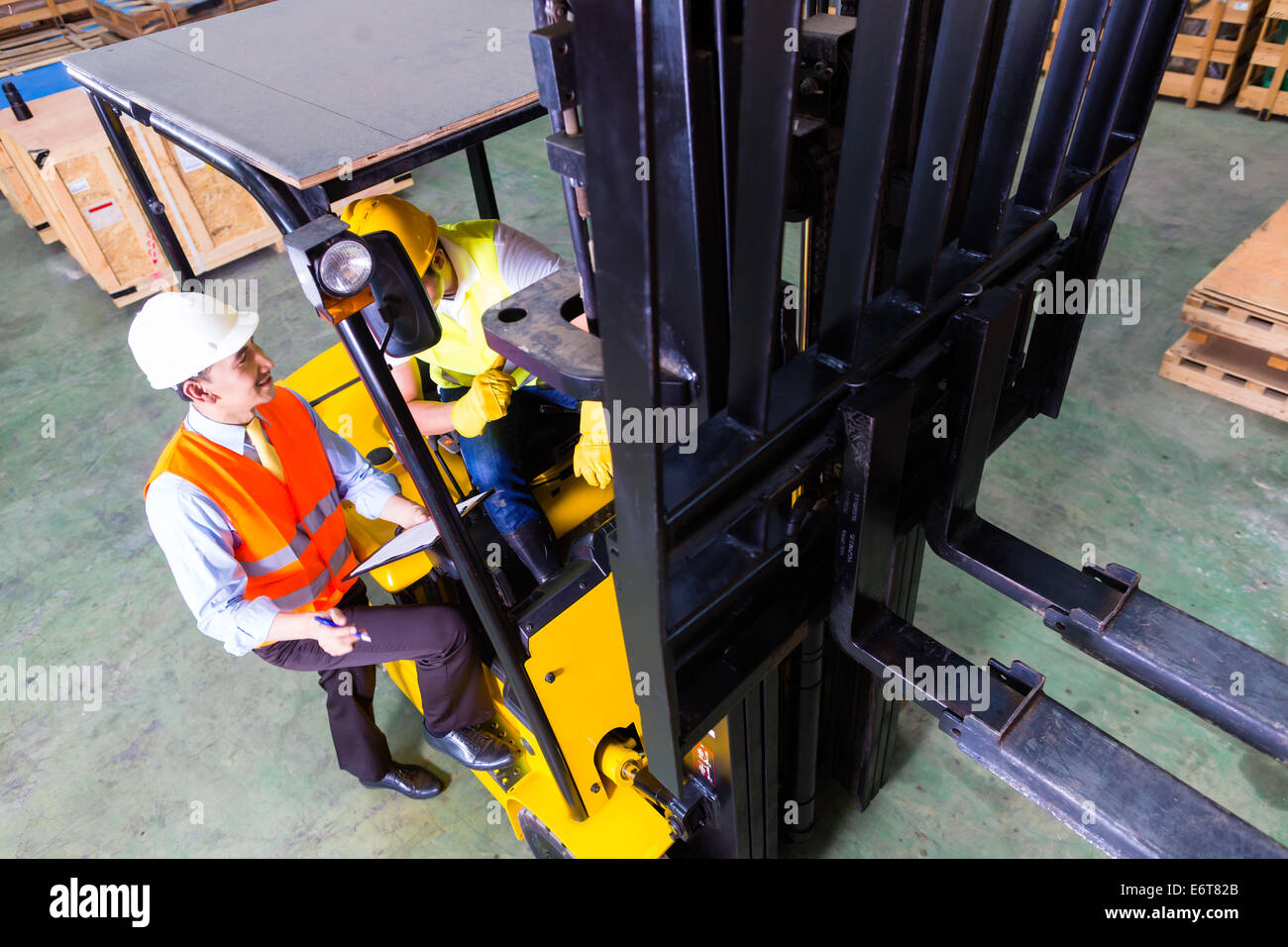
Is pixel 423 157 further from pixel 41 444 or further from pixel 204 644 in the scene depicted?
pixel 41 444

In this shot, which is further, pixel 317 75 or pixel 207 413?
pixel 207 413

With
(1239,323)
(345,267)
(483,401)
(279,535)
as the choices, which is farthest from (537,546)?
(1239,323)

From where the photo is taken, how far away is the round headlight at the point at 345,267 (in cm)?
155

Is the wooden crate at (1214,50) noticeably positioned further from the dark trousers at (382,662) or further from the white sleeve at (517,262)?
the dark trousers at (382,662)

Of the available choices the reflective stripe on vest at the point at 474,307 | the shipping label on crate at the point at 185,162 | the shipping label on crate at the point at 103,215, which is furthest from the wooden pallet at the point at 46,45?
the reflective stripe on vest at the point at 474,307

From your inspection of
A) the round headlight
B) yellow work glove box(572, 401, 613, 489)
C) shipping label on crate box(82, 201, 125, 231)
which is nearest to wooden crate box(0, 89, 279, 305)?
shipping label on crate box(82, 201, 125, 231)

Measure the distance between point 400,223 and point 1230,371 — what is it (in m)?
4.34

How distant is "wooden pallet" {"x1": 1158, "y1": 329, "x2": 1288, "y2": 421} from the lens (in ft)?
14.4

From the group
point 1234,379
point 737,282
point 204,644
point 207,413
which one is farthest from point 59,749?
point 1234,379

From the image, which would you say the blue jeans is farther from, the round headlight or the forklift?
A: the round headlight

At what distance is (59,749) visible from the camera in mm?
3617

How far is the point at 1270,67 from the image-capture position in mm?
7035

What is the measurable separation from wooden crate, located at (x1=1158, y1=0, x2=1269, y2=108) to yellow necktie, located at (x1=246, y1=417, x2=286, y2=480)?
7.19 meters

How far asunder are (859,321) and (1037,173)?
1.98ft
